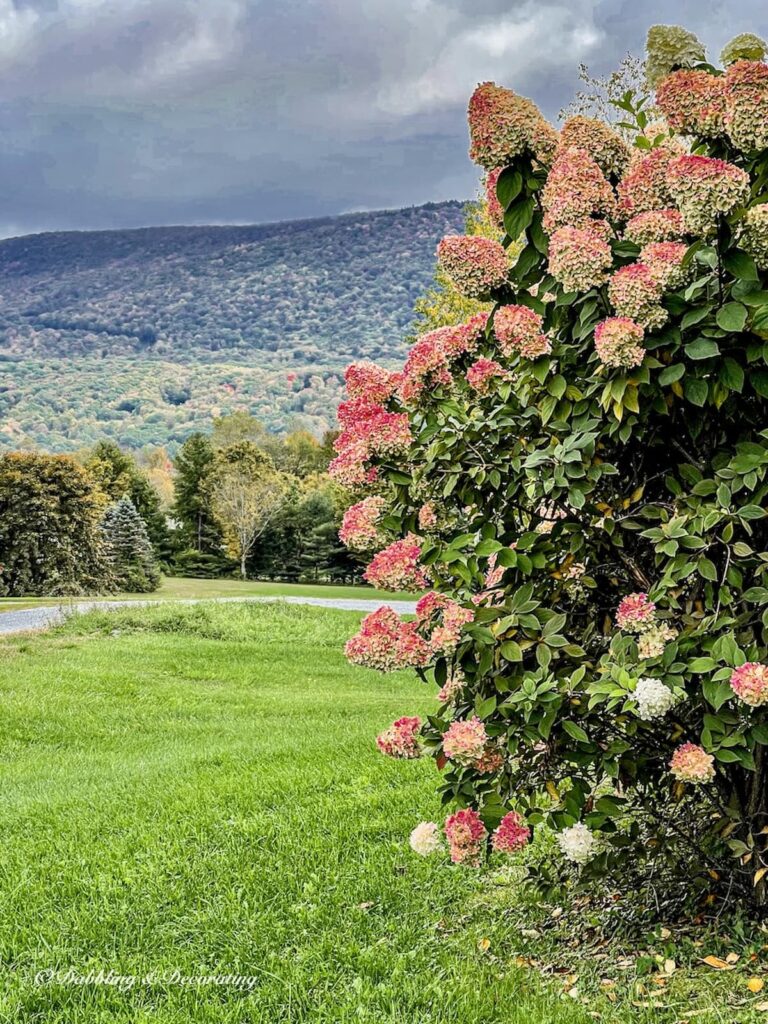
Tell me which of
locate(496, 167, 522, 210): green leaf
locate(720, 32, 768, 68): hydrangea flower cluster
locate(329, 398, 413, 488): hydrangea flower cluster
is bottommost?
locate(329, 398, 413, 488): hydrangea flower cluster

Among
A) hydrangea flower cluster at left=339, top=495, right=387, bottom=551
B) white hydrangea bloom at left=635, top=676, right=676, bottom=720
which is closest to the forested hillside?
hydrangea flower cluster at left=339, top=495, right=387, bottom=551

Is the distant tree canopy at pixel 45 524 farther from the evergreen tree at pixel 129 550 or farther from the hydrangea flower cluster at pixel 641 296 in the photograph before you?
the hydrangea flower cluster at pixel 641 296

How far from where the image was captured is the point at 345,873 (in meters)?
3.48

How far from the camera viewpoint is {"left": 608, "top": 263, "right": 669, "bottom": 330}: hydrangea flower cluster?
2.03 meters

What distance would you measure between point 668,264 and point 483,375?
0.67 metres

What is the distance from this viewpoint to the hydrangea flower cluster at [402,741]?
263 centimetres

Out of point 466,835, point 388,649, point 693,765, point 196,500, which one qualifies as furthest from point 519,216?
point 196,500

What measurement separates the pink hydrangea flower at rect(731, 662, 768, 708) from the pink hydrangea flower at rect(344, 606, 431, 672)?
0.86 meters

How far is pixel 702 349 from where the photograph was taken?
205 centimetres

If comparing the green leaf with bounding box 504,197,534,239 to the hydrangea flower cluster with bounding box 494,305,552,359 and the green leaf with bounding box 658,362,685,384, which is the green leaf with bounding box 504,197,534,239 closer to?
the hydrangea flower cluster with bounding box 494,305,552,359

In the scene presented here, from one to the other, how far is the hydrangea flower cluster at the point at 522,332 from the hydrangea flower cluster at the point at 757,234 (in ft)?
1.74

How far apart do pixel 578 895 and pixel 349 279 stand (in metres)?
123

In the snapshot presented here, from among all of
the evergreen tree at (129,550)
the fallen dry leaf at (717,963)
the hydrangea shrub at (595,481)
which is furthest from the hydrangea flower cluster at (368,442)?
the evergreen tree at (129,550)

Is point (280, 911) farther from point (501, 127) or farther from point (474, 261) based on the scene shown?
point (501, 127)
